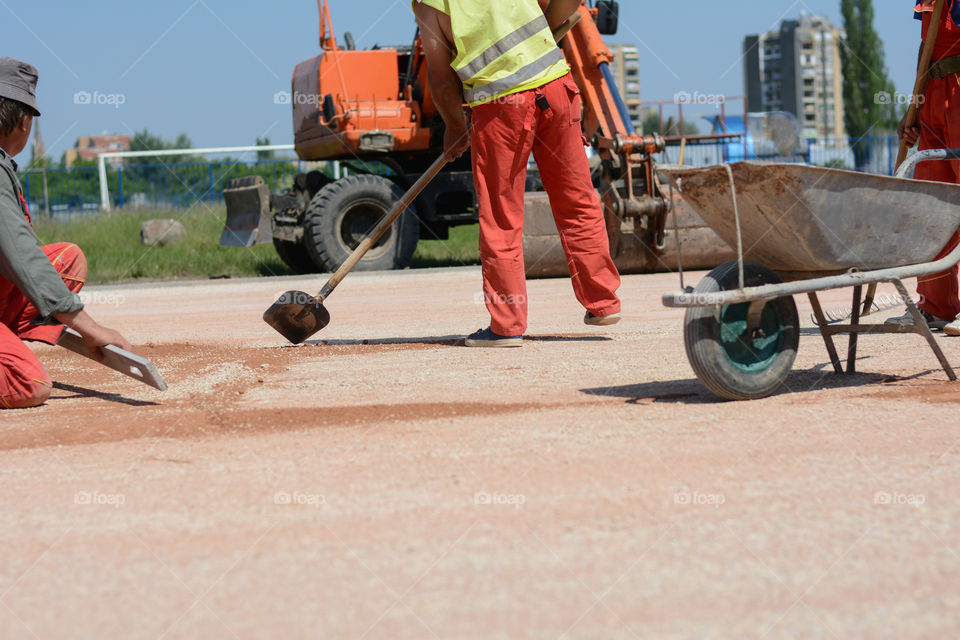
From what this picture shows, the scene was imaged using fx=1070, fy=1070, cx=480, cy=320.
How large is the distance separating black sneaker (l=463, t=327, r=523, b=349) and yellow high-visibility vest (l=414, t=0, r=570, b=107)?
45.1 inches

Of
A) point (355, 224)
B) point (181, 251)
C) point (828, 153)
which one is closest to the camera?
point (355, 224)

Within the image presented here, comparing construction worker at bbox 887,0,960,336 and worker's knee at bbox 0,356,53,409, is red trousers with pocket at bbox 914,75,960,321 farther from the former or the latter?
worker's knee at bbox 0,356,53,409

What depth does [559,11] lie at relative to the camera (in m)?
5.48

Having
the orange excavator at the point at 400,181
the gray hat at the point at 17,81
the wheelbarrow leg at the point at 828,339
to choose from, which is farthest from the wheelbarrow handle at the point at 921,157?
the orange excavator at the point at 400,181

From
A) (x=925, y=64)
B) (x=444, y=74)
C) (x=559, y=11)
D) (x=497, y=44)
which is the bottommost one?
(x=925, y=64)

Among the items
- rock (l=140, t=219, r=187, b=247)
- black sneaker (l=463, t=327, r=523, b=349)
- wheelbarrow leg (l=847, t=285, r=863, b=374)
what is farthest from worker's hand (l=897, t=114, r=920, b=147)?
rock (l=140, t=219, r=187, b=247)

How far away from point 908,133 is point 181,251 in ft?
39.0

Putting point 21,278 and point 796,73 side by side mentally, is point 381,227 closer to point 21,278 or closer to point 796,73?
point 21,278

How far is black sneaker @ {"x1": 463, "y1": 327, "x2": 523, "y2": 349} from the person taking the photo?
5289 mm

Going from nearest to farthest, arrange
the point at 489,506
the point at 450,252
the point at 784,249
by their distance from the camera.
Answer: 1. the point at 489,506
2. the point at 784,249
3. the point at 450,252

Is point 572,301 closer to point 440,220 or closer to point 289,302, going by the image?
point 289,302

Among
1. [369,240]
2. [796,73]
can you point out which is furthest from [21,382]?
[796,73]

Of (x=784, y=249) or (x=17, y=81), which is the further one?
(x=17, y=81)

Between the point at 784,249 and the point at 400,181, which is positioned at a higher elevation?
the point at 400,181
